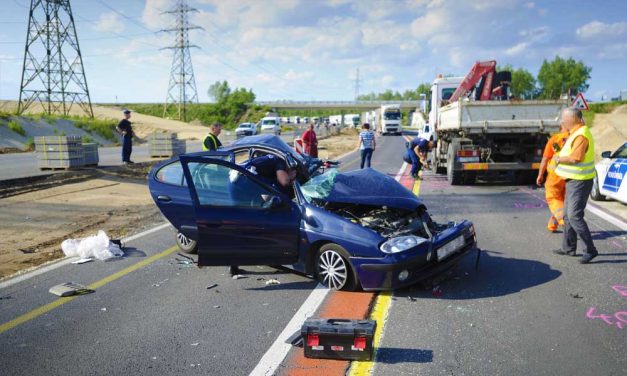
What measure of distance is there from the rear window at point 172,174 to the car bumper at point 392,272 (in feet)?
8.26

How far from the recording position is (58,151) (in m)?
16.5

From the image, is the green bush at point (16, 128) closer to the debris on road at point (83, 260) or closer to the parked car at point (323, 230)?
the debris on road at point (83, 260)

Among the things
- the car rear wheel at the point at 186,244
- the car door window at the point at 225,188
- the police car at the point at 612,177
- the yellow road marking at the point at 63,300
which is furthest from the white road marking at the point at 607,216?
the yellow road marking at the point at 63,300

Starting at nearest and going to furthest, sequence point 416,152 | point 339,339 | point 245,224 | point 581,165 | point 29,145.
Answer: point 339,339
point 245,224
point 581,165
point 416,152
point 29,145

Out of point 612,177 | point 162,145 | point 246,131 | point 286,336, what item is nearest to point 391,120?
point 246,131

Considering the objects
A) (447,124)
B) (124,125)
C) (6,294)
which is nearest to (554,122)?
(447,124)

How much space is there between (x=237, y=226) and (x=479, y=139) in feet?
29.5

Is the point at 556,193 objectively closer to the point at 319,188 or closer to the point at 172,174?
the point at 319,188

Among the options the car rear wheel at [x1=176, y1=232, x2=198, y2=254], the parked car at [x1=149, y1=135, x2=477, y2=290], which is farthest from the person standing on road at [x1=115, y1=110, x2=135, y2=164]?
the parked car at [x1=149, y1=135, x2=477, y2=290]

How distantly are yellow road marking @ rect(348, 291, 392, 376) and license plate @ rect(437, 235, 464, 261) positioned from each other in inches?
25.4

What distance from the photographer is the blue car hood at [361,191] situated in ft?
17.8

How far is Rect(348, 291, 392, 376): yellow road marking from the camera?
3.55 meters

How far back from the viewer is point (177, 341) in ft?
13.5

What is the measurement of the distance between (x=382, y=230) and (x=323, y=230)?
2.02 feet
